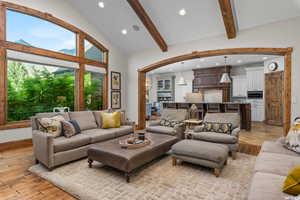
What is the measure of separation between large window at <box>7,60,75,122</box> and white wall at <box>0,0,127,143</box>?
0.41m

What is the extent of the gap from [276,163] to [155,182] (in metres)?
1.56

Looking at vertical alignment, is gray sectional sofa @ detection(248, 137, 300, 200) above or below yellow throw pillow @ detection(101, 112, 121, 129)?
below

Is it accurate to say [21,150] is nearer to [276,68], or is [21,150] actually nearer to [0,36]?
[0,36]

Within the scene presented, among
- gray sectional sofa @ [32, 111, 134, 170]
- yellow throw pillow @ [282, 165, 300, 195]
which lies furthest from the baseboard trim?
yellow throw pillow @ [282, 165, 300, 195]

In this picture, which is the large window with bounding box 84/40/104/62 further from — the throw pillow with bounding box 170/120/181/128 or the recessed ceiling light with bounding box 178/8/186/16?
the throw pillow with bounding box 170/120/181/128

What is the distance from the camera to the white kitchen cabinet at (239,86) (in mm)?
8766

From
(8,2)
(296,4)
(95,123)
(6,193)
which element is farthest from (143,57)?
(6,193)

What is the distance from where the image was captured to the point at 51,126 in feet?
10.4

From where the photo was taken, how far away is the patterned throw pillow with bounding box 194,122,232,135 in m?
3.64

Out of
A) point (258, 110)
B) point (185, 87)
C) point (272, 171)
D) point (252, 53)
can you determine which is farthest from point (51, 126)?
point (185, 87)

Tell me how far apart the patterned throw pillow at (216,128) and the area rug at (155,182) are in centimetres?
74

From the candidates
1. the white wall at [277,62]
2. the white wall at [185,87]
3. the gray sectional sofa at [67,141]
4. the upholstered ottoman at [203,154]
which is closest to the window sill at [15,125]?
the gray sectional sofa at [67,141]

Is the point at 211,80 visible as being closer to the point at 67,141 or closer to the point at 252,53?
the point at 252,53

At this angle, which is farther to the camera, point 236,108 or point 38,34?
point 236,108
